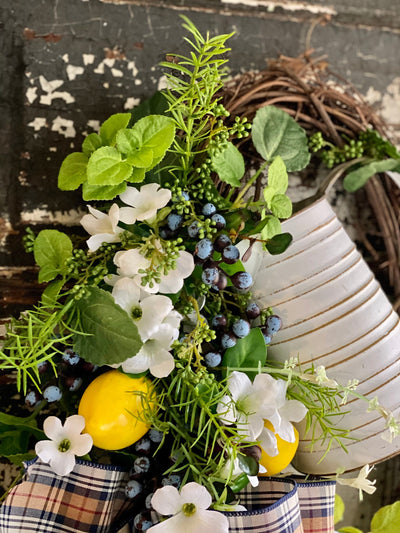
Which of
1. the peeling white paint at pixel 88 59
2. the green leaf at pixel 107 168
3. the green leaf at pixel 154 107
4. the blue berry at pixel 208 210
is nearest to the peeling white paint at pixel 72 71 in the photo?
the peeling white paint at pixel 88 59

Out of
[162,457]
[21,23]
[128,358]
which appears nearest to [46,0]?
[21,23]

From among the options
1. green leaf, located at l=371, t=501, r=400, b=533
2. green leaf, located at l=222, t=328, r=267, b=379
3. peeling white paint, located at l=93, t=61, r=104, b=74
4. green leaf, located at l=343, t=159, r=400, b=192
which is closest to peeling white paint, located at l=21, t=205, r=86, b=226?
peeling white paint, located at l=93, t=61, r=104, b=74

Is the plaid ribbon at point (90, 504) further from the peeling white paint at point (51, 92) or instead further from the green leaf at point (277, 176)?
the peeling white paint at point (51, 92)

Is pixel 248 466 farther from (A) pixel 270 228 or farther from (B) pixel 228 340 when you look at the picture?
(A) pixel 270 228

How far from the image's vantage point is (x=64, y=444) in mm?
604

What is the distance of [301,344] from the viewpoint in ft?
2.26

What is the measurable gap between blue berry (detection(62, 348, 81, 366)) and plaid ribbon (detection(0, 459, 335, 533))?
0.12 m

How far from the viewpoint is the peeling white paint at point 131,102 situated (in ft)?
2.62

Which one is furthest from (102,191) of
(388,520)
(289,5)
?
(388,520)

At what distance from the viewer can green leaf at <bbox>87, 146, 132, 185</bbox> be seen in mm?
588

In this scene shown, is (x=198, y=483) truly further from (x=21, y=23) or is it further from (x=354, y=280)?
(x=21, y=23)

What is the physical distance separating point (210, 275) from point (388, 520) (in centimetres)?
50

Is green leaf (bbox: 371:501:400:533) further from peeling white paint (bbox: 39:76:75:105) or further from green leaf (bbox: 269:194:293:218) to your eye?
peeling white paint (bbox: 39:76:75:105)

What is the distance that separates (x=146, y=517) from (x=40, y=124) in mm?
556
